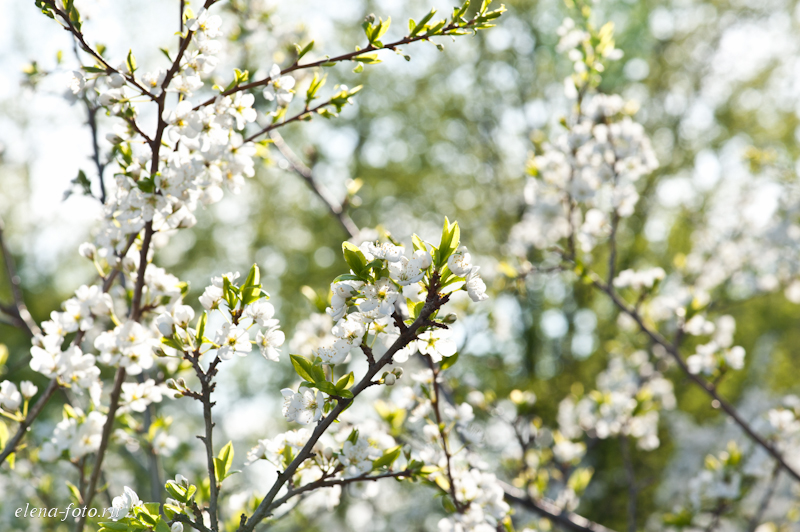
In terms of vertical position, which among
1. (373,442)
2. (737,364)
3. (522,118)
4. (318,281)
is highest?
(522,118)

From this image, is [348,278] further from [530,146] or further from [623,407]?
[530,146]

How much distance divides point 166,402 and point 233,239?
363 centimetres

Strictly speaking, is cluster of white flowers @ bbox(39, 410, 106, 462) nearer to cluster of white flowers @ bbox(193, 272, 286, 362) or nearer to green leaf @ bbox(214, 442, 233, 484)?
green leaf @ bbox(214, 442, 233, 484)

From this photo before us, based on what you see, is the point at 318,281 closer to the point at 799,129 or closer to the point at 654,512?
the point at 654,512

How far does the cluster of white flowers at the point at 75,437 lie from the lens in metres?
1.86

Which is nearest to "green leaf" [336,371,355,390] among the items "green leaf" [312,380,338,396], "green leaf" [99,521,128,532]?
"green leaf" [312,380,338,396]

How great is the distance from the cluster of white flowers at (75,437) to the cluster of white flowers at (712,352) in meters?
2.66

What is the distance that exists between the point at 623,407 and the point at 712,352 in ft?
2.09

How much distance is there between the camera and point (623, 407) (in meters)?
3.32

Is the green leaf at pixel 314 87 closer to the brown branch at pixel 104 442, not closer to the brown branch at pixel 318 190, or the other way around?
the brown branch at pixel 318 190

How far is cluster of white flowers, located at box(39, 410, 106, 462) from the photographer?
73.4 inches

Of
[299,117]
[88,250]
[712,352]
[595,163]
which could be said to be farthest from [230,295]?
[712,352]

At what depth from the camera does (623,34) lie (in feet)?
28.1

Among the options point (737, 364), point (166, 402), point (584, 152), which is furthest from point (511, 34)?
point (166, 402)
